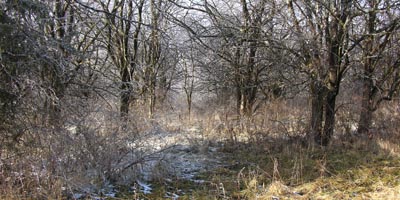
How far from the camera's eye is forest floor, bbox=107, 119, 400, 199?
461 centimetres

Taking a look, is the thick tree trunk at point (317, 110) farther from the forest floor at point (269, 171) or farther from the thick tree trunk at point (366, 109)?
the thick tree trunk at point (366, 109)

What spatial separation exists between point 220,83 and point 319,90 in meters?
3.86

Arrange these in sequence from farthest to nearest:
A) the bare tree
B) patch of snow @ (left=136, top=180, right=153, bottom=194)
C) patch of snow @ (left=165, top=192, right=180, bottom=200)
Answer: the bare tree → patch of snow @ (left=136, top=180, right=153, bottom=194) → patch of snow @ (left=165, top=192, right=180, bottom=200)

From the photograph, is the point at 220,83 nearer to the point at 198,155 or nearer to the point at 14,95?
the point at 198,155

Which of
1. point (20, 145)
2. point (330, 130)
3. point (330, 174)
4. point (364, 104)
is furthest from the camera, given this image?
point (364, 104)

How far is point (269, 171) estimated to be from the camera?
5.53m

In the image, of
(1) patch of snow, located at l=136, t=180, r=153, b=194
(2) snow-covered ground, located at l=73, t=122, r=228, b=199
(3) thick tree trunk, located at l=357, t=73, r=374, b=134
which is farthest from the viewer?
(3) thick tree trunk, located at l=357, t=73, r=374, b=134

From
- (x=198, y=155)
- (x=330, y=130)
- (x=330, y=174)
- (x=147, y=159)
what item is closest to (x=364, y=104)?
(x=330, y=130)

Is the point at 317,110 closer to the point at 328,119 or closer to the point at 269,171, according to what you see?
the point at 328,119

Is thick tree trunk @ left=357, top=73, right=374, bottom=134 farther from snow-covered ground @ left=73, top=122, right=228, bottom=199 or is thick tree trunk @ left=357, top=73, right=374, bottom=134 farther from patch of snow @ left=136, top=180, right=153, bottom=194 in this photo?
patch of snow @ left=136, top=180, right=153, bottom=194

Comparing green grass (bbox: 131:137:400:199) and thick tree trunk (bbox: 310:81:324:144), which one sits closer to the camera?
green grass (bbox: 131:137:400:199)

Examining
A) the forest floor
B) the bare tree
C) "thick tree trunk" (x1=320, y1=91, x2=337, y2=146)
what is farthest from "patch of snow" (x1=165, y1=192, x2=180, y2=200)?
the bare tree

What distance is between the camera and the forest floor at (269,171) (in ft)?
15.1

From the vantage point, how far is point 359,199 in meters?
4.32
